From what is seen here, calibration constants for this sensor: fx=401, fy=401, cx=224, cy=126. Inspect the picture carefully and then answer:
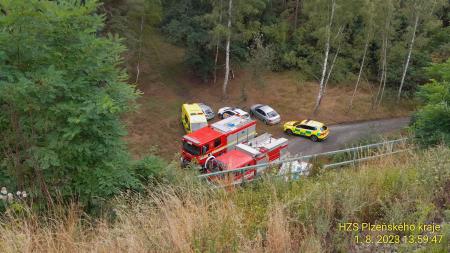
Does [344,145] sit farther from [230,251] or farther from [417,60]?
[230,251]

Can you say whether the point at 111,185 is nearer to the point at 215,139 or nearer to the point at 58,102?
the point at 58,102

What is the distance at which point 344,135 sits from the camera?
2539 cm

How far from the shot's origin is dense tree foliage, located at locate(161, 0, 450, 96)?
26.2 metres

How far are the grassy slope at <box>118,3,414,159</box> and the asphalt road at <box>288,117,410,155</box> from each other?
81 cm

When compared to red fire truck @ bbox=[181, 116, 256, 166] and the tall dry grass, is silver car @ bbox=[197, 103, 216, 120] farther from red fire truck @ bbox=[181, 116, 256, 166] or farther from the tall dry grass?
the tall dry grass

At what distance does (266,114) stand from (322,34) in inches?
249

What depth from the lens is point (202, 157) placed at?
19.6m

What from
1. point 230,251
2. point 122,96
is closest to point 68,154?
point 122,96

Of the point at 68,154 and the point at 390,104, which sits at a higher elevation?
the point at 68,154

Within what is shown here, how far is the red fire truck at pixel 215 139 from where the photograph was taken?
774 inches

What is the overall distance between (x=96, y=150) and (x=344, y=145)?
62.1ft
